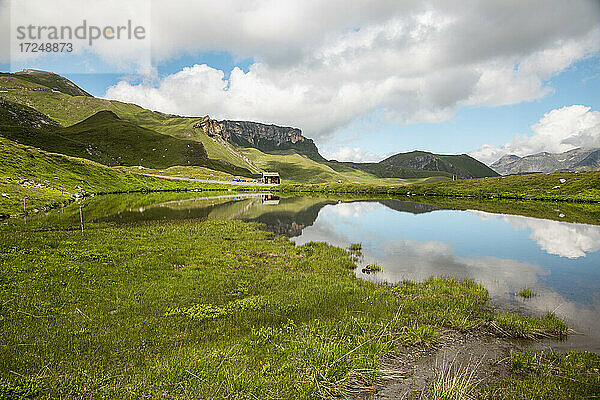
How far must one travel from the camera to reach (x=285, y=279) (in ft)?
62.8

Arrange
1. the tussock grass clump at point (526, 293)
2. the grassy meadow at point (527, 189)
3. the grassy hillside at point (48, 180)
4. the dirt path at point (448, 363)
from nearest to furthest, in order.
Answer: the dirt path at point (448, 363)
the tussock grass clump at point (526, 293)
the grassy hillside at point (48, 180)
the grassy meadow at point (527, 189)

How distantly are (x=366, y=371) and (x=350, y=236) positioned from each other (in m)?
30.0

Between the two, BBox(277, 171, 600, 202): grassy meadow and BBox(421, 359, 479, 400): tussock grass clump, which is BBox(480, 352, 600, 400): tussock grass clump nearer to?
BBox(421, 359, 479, 400): tussock grass clump

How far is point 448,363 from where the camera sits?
1043cm

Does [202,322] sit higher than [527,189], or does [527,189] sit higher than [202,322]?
[527,189]

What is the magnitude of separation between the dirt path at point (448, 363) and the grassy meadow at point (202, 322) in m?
0.48

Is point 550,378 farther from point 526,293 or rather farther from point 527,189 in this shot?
point 527,189

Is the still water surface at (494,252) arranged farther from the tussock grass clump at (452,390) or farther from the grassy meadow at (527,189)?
the grassy meadow at (527,189)

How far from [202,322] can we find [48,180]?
83.6 m

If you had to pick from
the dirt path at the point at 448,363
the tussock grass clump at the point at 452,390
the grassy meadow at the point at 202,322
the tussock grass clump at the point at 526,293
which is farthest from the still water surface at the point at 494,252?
the tussock grass clump at the point at 452,390

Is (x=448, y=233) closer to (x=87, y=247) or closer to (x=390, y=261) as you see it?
(x=390, y=261)

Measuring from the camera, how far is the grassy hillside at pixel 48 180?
50219 millimetres

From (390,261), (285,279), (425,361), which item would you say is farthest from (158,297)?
(390,261)

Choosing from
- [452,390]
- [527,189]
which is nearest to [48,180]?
[452,390]
